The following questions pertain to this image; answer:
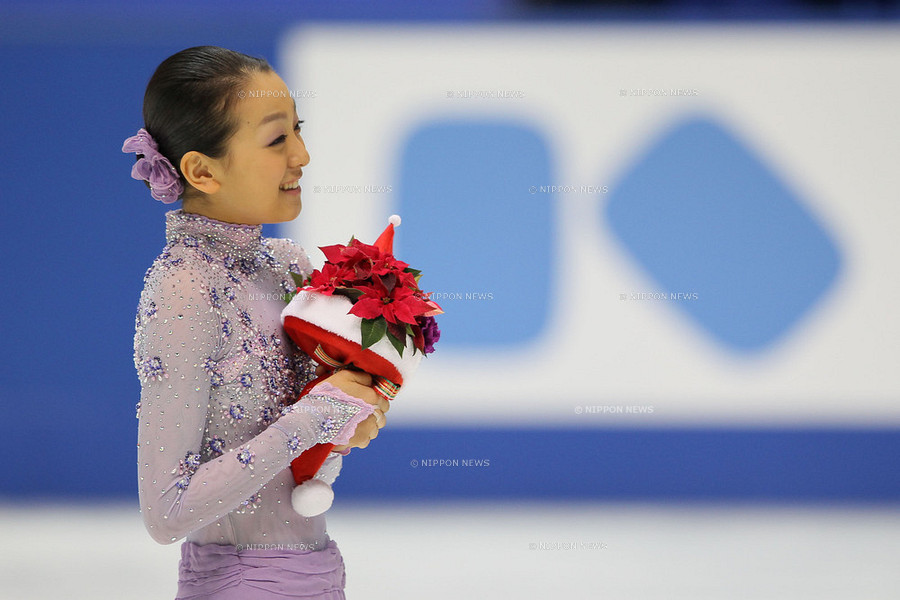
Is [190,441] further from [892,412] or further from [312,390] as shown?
[892,412]

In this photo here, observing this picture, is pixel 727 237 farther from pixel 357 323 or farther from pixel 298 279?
pixel 357 323

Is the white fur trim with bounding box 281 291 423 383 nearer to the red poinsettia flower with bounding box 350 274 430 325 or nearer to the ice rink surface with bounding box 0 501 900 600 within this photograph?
the red poinsettia flower with bounding box 350 274 430 325

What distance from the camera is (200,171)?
1.49 m

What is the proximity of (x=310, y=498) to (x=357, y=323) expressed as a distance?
0.31m

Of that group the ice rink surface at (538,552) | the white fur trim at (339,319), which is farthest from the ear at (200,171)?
the ice rink surface at (538,552)

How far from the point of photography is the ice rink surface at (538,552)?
361 cm

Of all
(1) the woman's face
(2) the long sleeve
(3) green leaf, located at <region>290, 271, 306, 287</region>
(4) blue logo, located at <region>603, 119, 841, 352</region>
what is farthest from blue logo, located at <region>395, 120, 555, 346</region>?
(2) the long sleeve

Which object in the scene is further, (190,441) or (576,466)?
(576,466)

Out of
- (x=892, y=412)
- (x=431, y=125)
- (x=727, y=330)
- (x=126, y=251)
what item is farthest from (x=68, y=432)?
(x=892, y=412)

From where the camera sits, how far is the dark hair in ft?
4.77

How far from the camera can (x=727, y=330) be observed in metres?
4.51

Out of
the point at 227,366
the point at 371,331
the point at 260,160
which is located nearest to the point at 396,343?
the point at 371,331

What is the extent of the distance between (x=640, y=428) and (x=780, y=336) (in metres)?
0.84

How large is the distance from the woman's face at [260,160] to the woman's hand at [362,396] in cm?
31
